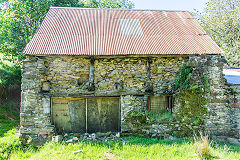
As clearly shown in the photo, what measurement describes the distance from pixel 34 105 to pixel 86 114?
2050 millimetres

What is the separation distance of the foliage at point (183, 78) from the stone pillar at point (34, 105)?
5228mm

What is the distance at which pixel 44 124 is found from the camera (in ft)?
22.1

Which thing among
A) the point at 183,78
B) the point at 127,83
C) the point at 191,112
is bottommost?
the point at 191,112

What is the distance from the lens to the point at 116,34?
7922mm

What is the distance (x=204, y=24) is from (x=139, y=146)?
14.6 m

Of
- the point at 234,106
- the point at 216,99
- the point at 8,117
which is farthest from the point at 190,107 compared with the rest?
the point at 8,117

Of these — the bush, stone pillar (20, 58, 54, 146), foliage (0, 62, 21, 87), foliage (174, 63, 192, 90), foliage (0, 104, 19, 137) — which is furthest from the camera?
foliage (0, 62, 21, 87)

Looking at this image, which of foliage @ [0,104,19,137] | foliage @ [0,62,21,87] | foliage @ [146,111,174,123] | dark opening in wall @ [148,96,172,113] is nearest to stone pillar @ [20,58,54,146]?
foliage @ [0,104,19,137]

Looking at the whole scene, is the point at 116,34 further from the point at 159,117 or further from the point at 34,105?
the point at 34,105

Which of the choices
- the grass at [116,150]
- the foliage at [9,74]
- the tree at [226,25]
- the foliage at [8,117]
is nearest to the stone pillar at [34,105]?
the grass at [116,150]

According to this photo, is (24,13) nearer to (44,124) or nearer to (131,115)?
(44,124)

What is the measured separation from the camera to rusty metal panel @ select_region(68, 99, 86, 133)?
7273 mm

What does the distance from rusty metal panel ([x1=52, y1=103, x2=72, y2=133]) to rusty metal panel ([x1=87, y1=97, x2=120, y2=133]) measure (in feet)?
2.82

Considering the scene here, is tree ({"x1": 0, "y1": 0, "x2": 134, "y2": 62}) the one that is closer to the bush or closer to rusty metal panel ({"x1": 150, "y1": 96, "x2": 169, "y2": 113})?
the bush
